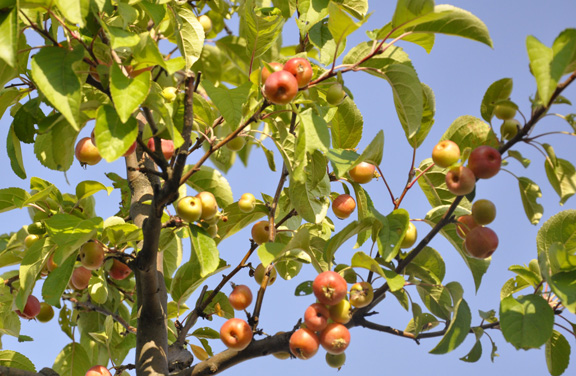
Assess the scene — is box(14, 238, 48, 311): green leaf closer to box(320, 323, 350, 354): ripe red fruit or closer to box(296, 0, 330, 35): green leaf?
box(320, 323, 350, 354): ripe red fruit

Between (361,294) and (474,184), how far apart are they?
0.59 m

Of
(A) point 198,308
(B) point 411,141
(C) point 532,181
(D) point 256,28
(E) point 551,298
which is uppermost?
(D) point 256,28

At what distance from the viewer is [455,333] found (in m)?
2.08

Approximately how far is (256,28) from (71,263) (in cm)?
126

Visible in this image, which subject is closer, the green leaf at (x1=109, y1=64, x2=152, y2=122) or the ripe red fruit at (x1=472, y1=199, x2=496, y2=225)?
the green leaf at (x1=109, y1=64, x2=152, y2=122)

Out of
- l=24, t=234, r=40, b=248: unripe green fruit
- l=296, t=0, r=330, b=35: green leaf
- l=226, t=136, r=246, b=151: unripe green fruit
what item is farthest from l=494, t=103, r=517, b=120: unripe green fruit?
l=24, t=234, r=40, b=248: unripe green fruit

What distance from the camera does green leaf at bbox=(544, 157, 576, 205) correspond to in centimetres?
205

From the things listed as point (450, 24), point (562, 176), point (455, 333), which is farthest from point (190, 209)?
point (562, 176)

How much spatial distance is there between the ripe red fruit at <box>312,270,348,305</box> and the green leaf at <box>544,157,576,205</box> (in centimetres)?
86

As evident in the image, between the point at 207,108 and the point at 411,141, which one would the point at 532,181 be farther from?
the point at 207,108

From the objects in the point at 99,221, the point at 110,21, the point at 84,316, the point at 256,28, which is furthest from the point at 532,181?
the point at 84,316

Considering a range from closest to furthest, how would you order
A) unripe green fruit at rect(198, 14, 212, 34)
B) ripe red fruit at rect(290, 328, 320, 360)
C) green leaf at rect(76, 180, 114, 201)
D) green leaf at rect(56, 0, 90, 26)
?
1. green leaf at rect(56, 0, 90, 26)
2. ripe red fruit at rect(290, 328, 320, 360)
3. green leaf at rect(76, 180, 114, 201)
4. unripe green fruit at rect(198, 14, 212, 34)

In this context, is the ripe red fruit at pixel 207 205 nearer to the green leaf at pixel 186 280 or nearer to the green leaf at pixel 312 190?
the green leaf at pixel 312 190

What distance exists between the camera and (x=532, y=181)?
84.3 inches
